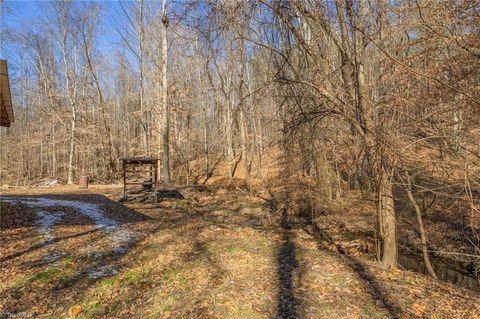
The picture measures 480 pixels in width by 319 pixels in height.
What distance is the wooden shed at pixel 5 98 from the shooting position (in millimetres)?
9263

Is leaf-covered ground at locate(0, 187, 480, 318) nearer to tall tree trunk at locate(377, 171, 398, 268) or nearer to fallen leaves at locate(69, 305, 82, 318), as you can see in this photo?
fallen leaves at locate(69, 305, 82, 318)

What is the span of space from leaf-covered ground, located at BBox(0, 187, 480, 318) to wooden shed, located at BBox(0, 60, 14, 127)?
2866 millimetres

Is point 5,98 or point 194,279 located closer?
point 194,279

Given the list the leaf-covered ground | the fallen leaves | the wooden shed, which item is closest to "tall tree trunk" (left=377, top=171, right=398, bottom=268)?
the leaf-covered ground

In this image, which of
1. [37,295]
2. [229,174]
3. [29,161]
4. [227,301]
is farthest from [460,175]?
[29,161]

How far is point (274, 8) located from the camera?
6.75 metres

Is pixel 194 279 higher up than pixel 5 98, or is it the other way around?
pixel 5 98

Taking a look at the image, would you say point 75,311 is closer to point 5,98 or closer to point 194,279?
point 194,279

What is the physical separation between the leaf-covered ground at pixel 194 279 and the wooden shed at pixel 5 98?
9.40 ft

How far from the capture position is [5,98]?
31.8ft

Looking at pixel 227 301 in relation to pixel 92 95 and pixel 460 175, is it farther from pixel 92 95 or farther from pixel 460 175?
pixel 92 95

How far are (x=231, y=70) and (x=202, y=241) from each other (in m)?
16.8

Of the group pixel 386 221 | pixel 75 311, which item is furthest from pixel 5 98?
pixel 386 221

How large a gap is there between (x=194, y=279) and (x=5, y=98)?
298 inches
